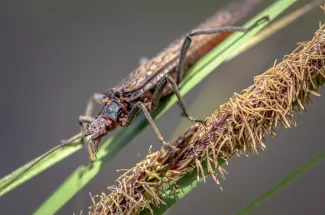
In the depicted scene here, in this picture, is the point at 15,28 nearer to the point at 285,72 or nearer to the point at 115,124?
the point at 115,124

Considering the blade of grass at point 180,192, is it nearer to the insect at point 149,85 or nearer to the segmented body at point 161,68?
the insect at point 149,85

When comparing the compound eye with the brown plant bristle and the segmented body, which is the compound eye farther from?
the brown plant bristle

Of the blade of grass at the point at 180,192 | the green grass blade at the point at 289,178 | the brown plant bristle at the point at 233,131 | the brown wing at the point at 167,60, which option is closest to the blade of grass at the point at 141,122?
the brown wing at the point at 167,60

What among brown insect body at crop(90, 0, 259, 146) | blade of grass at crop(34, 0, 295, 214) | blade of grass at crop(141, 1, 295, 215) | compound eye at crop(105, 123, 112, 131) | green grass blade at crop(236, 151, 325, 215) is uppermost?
brown insect body at crop(90, 0, 259, 146)

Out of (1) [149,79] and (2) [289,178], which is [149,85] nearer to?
(1) [149,79]

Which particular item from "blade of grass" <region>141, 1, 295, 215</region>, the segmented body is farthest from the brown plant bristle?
the segmented body
